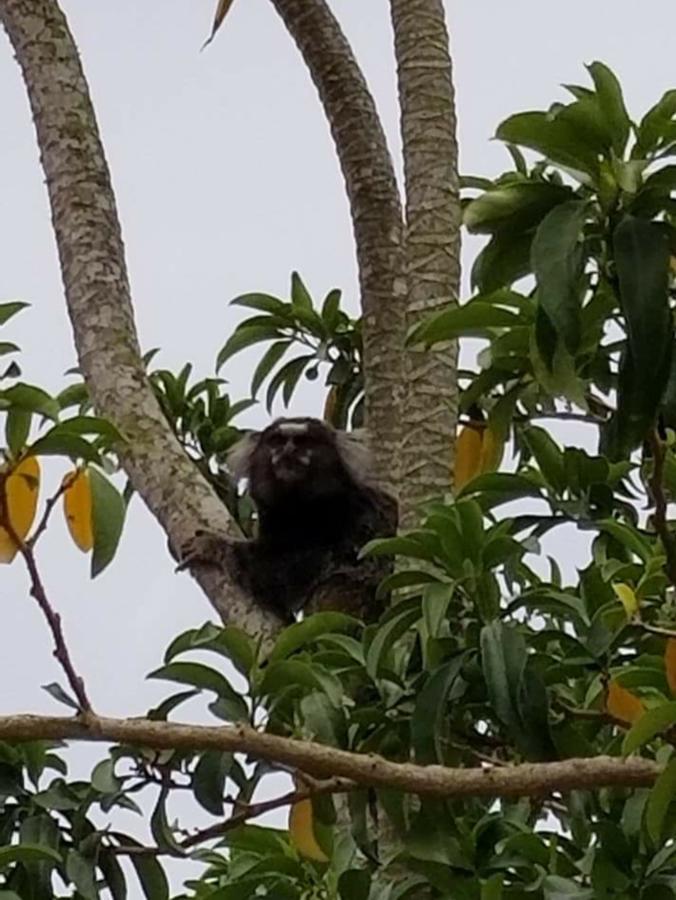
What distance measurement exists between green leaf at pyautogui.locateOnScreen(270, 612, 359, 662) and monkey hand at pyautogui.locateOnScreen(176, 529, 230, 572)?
75 cm

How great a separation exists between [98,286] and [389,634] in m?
1.46

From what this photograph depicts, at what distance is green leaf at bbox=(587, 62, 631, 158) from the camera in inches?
79.9

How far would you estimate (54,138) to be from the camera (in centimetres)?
389

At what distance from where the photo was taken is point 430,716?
2.36m

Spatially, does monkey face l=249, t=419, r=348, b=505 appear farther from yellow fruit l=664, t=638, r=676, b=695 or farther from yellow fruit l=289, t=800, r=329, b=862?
yellow fruit l=664, t=638, r=676, b=695

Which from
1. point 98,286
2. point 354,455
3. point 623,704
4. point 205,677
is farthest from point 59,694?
point 354,455

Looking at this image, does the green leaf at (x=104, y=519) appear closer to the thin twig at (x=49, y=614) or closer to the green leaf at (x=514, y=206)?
the thin twig at (x=49, y=614)

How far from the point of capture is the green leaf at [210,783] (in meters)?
2.59

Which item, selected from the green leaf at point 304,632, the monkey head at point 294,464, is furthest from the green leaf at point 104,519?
the monkey head at point 294,464

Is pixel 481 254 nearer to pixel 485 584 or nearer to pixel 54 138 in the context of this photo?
pixel 485 584

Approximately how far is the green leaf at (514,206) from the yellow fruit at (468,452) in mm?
1143

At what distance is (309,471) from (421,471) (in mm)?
2903

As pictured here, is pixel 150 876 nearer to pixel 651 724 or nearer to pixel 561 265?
pixel 651 724

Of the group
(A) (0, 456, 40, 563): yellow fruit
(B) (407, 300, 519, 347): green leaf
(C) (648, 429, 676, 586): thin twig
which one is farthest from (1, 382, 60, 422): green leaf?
(C) (648, 429, 676, 586): thin twig
